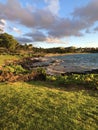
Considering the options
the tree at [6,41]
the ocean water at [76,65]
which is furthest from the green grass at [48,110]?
A: the tree at [6,41]

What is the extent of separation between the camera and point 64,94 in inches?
462

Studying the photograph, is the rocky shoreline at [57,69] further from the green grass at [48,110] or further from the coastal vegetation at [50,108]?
the green grass at [48,110]

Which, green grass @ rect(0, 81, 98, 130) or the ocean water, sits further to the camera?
the ocean water

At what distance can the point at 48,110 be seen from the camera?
9141mm

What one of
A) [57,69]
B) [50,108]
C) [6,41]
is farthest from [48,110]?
[6,41]

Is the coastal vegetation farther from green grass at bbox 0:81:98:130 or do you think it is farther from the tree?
the tree

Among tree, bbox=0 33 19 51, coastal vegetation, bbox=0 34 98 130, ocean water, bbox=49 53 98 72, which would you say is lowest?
ocean water, bbox=49 53 98 72

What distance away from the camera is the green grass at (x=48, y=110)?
7868mm

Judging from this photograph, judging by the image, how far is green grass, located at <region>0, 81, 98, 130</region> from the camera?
7868 millimetres

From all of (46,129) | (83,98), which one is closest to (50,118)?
(46,129)

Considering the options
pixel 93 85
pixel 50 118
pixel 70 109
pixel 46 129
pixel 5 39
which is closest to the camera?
pixel 46 129

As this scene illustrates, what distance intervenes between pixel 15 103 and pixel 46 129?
123 inches

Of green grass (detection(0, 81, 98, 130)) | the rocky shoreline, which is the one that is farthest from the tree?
green grass (detection(0, 81, 98, 130))

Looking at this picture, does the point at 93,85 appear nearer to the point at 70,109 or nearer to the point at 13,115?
the point at 70,109
